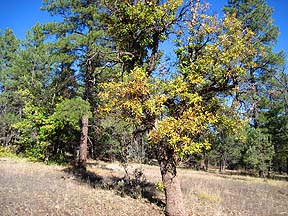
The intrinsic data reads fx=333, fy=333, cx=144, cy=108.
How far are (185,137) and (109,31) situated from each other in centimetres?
529

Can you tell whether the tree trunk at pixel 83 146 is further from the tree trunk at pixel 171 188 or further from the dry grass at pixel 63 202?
A: the tree trunk at pixel 171 188

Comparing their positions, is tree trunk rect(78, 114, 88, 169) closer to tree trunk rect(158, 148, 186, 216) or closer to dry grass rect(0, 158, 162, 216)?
dry grass rect(0, 158, 162, 216)

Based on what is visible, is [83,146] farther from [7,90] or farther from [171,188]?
[7,90]

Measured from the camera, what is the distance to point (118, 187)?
14.7 metres

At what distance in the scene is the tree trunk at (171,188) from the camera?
1050cm

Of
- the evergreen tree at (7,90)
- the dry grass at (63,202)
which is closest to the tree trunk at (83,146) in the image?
the dry grass at (63,202)

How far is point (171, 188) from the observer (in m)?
10.7

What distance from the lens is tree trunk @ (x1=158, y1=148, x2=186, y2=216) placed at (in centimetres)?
1050

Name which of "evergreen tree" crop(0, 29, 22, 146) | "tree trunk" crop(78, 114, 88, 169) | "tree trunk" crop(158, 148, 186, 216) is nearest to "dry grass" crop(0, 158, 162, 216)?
"tree trunk" crop(158, 148, 186, 216)

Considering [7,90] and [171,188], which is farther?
[7,90]

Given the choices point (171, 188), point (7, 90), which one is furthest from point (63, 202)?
point (7, 90)

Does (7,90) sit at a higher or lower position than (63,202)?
higher

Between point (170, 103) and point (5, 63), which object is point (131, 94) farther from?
point (5, 63)

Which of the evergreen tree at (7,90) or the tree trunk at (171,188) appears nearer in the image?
the tree trunk at (171,188)
